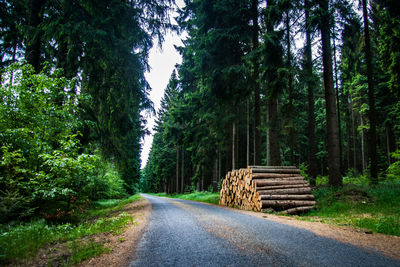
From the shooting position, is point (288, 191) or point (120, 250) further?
point (288, 191)

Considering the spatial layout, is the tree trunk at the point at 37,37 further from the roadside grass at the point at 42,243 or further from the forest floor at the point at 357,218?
the forest floor at the point at 357,218

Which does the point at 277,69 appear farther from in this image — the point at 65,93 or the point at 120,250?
the point at 120,250

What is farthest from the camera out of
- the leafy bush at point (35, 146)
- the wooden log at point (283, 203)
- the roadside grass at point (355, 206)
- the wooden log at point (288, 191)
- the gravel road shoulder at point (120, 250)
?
the wooden log at point (288, 191)

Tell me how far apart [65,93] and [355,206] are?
11028mm

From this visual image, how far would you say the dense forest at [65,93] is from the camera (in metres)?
6.23

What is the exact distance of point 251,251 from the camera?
10.7 feet

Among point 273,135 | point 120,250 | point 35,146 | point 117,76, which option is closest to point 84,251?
point 120,250

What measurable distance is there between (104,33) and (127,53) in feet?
4.67

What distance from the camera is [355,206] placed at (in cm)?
764

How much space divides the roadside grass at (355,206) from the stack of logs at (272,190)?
575 mm

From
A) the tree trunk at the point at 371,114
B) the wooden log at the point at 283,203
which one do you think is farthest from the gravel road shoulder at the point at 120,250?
the tree trunk at the point at 371,114

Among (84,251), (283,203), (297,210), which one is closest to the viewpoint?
(84,251)

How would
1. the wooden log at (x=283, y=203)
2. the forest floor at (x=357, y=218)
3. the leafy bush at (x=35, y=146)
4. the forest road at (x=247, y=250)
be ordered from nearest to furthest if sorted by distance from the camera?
→ the forest road at (x=247, y=250), the forest floor at (x=357, y=218), the leafy bush at (x=35, y=146), the wooden log at (x=283, y=203)

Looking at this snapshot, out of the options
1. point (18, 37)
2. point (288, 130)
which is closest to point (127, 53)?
point (18, 37)
